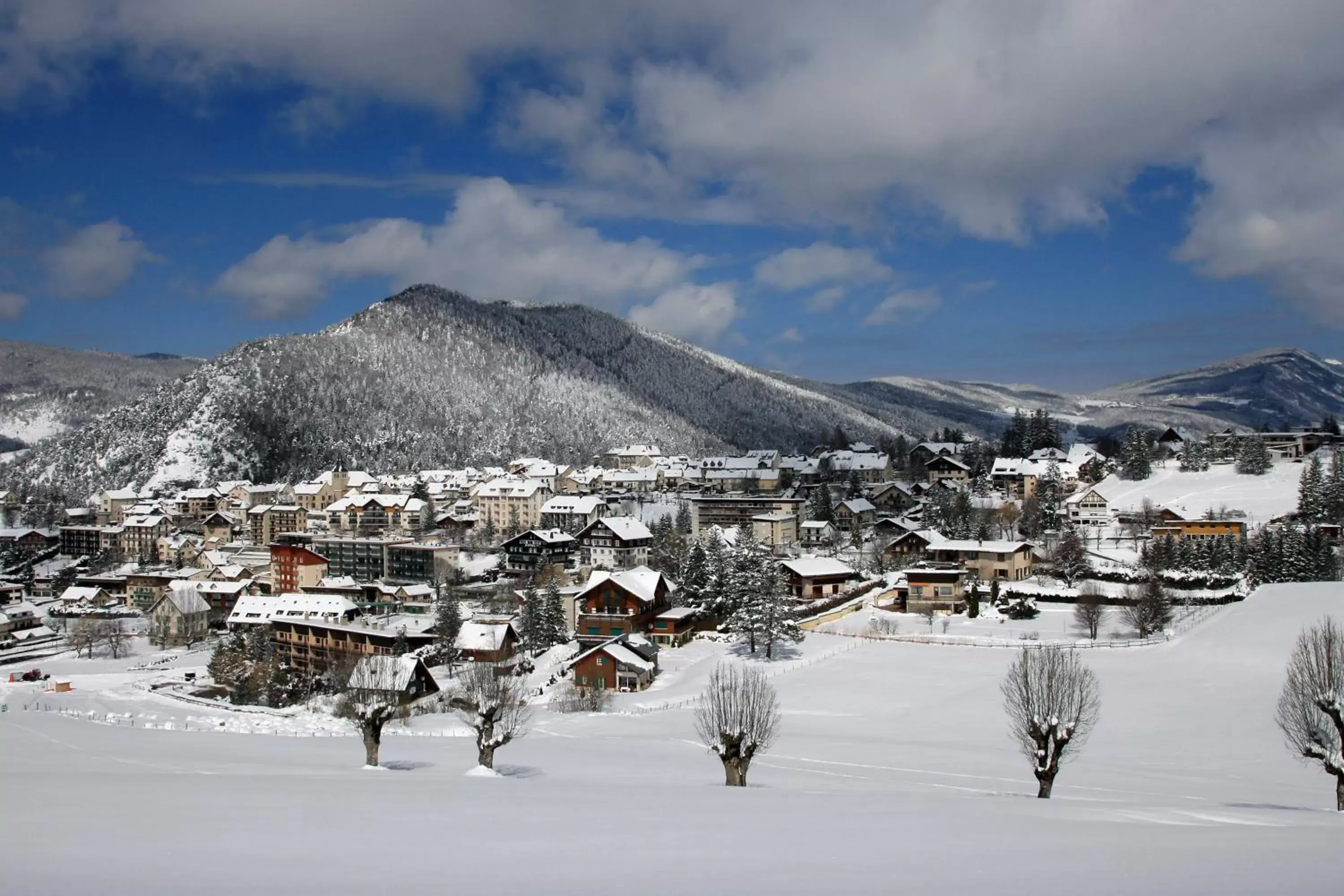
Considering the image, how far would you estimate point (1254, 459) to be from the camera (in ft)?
233

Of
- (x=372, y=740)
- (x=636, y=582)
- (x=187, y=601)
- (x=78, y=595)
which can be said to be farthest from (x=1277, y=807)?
(x=78, y=595)

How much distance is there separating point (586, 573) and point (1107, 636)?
1363 inches

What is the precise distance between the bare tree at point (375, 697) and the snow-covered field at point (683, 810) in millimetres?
745

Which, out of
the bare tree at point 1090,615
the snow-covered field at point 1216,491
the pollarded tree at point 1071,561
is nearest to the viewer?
the bare tree at point 1090,615

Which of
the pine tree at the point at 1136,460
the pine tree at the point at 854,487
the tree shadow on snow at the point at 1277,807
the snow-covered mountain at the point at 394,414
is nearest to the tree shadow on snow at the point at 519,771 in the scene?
the tree shadow on snow at the point at 1277,807

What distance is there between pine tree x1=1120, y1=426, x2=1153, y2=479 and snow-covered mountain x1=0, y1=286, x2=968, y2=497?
261 feet

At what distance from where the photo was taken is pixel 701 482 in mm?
105688

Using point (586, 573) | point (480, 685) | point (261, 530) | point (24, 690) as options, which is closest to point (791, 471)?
point (586, 573)

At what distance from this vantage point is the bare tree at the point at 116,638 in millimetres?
55812

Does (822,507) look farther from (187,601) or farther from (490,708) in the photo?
(490,708)

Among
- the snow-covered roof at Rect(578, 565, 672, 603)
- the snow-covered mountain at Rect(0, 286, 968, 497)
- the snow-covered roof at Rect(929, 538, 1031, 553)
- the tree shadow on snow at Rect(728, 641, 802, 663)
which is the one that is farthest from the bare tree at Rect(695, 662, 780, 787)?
the snow-covered mountain at Rect(0, 286, 968, 497)

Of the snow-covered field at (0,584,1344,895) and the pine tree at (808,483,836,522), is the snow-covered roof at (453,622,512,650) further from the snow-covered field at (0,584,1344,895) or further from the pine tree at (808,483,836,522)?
the pine tree at (808,483,836,522)

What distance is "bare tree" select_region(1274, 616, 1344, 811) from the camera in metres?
15.8

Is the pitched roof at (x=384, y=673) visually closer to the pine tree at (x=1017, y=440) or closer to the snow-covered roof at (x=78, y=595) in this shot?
the snow-covered roof at (x=78, y=595)
